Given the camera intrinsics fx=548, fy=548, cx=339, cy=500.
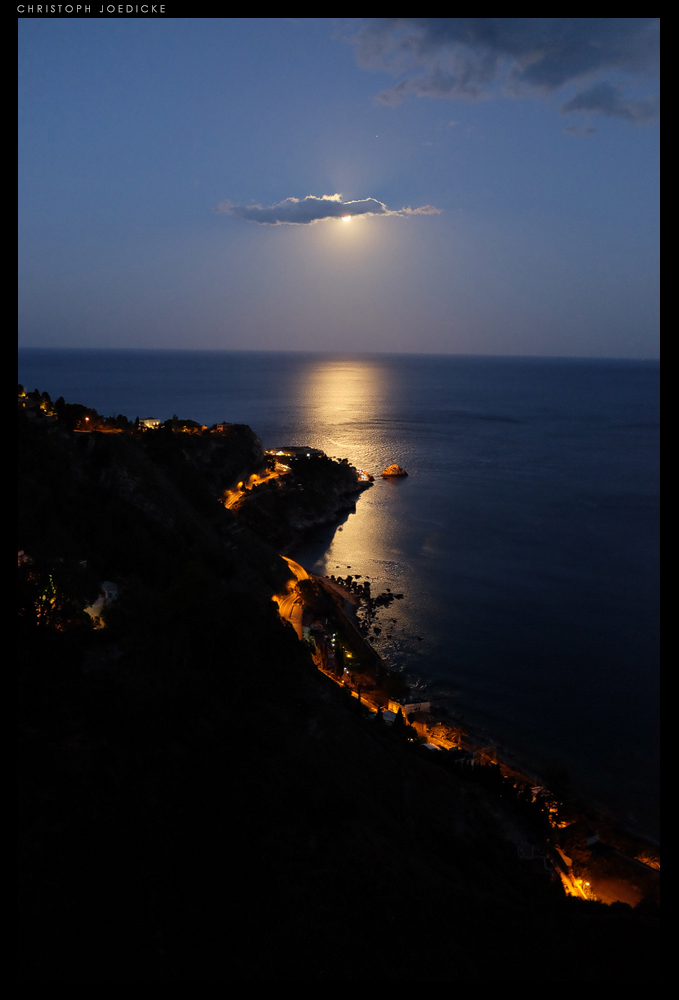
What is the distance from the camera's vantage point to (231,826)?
10922 millimetres

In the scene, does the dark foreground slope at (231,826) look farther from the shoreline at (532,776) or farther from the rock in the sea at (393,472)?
the rock in the sea at (393,472)

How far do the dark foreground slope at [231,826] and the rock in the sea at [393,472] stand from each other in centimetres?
5395

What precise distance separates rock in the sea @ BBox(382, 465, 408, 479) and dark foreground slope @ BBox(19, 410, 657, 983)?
53.9 metres

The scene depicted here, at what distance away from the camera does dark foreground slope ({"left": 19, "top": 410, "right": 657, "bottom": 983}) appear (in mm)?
8797

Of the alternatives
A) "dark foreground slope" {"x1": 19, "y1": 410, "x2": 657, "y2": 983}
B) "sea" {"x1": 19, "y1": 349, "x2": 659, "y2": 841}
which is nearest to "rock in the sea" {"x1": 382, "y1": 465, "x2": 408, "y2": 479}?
"sea" {"x1": 19, "y1": 349, "x2": 659, "y2": 841}

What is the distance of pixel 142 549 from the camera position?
827 inches

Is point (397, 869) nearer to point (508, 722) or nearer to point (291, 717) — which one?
point (291, 717)

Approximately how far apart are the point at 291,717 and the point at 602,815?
556 inches

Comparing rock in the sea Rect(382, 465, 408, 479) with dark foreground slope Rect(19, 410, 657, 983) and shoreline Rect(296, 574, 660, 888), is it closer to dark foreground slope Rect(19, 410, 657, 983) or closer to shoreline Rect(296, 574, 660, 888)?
shoreline Rect(296, 574, 660, 888)

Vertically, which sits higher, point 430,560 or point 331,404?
point 331,404

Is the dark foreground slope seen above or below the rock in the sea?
below

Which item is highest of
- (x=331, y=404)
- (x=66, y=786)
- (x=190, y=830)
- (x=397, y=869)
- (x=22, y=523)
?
(x=331, y=404)

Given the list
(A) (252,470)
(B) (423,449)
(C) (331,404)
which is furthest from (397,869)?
(C) (331,404)

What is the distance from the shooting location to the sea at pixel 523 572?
25.7 meters
